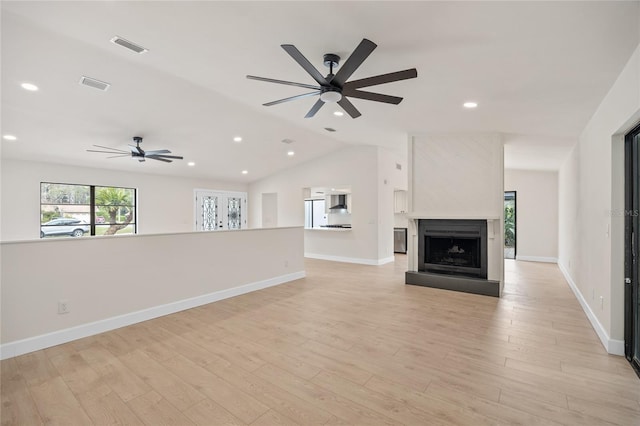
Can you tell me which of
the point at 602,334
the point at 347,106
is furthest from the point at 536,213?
the point at 347,106

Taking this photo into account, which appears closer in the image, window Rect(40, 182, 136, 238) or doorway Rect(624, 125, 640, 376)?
doorway Rect(624, 125, 640, 376)

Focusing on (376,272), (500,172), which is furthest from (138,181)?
(500,172)

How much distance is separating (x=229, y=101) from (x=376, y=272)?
14.9ft

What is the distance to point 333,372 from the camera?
2502mm

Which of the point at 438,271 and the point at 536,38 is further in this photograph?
the point at 438,271

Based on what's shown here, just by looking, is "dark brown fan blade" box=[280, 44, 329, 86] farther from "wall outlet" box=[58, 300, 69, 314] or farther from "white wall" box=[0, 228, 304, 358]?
"wall outlet" box=[58, 300, 69, 314]

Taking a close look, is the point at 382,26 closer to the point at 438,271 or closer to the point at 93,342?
the point at 93,342

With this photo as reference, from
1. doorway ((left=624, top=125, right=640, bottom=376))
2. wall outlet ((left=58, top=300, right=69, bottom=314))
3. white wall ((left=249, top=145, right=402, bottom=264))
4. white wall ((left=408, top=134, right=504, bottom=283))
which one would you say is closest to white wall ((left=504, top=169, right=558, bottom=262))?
white wall ((left=249, top=145, right=402, bottom=264))

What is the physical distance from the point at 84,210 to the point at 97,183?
2.46 ft

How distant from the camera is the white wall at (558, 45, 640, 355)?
246cm

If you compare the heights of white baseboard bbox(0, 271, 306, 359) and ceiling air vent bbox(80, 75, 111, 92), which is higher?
ceiling air vent bbox(80, 75, 111, 92)

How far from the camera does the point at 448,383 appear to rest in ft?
7.64

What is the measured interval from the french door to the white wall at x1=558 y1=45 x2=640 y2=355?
30.0ft

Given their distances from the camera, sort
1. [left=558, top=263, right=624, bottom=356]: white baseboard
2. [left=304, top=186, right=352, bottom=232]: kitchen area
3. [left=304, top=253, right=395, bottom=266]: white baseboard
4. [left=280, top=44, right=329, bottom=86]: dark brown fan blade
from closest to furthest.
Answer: [left=280, top=44, right=329, bottom=86]: dark brown fan blade < [left=558, top=263, right=624, bottom=356]: white baseboard < [left=304, top=253, right=395, bottom=266]: white baseboard < [left=304, top=186, right=352, bottom=232]: kitchen area
